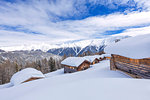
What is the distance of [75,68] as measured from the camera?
2342 centimetres

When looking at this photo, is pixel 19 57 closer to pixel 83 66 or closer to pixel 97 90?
pixel 83 66

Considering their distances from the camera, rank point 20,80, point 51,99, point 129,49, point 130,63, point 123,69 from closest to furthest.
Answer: point 51,99, point 129,49, point 130,63, point 123,69, point 20,80

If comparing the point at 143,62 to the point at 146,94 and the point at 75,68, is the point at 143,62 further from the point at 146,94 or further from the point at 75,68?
the point at 75,68

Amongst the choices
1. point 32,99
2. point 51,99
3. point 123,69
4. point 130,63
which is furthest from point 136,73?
point 32,99

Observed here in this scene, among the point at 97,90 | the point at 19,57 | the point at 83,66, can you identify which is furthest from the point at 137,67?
the point at 19,57

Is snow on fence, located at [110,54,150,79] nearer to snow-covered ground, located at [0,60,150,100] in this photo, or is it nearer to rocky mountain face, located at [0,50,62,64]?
snow-covered ground, located at [0,60,150,100]

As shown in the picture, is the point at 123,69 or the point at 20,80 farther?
the point at 20,80

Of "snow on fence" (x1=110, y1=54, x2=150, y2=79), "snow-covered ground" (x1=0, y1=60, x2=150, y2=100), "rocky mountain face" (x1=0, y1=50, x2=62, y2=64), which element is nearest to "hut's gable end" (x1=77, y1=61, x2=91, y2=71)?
"snow on fence" (x1=110, y1=54, x2=150, y2=79)

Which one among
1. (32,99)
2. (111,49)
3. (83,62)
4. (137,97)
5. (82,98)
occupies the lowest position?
(83,62)

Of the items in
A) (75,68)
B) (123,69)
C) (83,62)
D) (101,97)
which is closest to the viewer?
(101,97)

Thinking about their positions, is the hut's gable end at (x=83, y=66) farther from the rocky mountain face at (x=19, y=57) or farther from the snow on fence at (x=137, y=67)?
the rocky mountain face at (x=19, y=57)

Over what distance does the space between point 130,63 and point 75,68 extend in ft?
58.0

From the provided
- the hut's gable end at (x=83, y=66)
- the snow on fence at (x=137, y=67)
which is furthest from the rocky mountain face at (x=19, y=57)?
the snow on fence at (x=137, y=67)

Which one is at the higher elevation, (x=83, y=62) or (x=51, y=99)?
(x=51, y=99)
